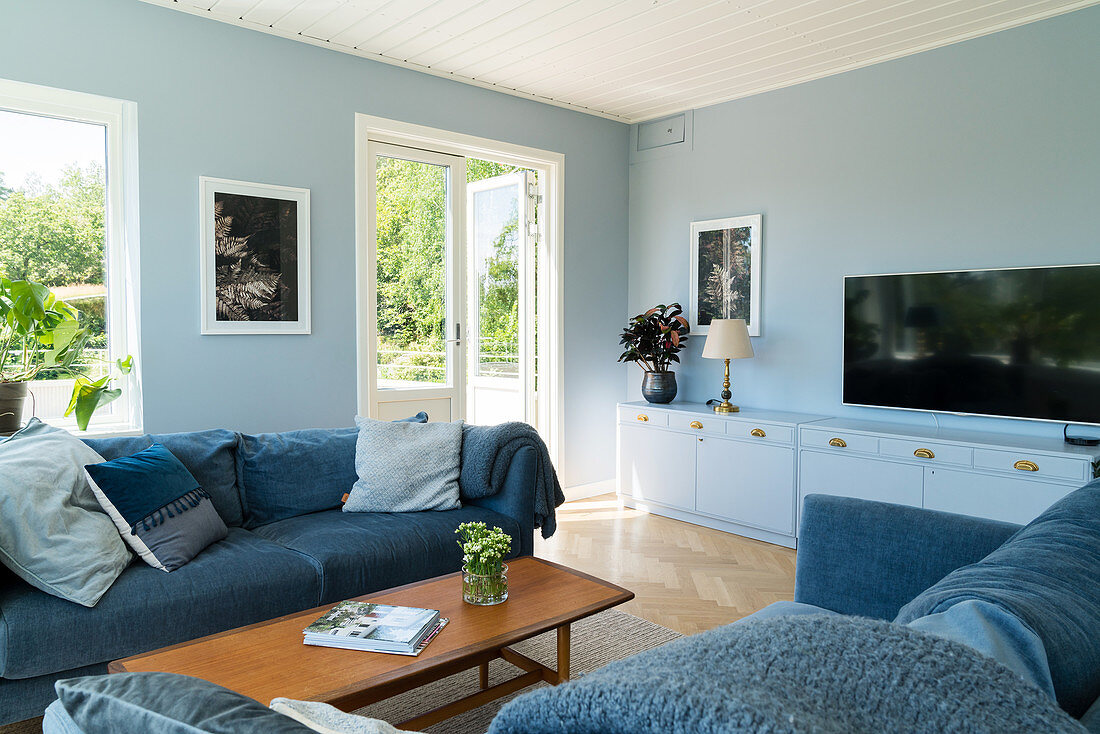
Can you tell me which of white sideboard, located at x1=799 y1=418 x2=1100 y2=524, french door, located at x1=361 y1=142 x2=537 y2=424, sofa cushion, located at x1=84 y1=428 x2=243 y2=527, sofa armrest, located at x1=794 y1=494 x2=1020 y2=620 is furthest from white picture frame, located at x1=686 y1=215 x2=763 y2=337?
sofa cushion, located at x1=84 y1=428 x2=243 y2=527

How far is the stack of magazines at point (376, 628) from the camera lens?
1.84 m

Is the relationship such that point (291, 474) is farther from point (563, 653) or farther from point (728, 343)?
point (728, 343)

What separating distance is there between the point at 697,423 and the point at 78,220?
11.4 feet

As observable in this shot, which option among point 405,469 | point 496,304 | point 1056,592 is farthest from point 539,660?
point 496,304

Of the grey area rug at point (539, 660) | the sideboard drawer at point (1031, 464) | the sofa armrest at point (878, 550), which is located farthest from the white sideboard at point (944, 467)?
the sofa armrest at point (878, 550)

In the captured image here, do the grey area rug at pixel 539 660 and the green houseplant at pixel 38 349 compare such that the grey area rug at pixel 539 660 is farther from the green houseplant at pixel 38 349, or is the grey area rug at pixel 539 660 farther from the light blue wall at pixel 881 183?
the light blue wall at pixel 881 183

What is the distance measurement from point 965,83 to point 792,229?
1.16 meters

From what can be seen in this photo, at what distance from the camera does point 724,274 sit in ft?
16.1

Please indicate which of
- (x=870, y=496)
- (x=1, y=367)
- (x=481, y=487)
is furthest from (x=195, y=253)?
(x=870, y=496)

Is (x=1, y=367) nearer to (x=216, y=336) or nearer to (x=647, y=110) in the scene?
(x=216, y=336)

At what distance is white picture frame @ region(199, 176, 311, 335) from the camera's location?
3605 mm

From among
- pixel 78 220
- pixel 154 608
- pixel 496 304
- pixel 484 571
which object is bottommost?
pixel 154 608

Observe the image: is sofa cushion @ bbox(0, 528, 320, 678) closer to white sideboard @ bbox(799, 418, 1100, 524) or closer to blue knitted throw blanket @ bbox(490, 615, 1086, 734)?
blue knitted throw blanket @ bbox(490, 615, 1086, 734)

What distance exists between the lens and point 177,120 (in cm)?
350
